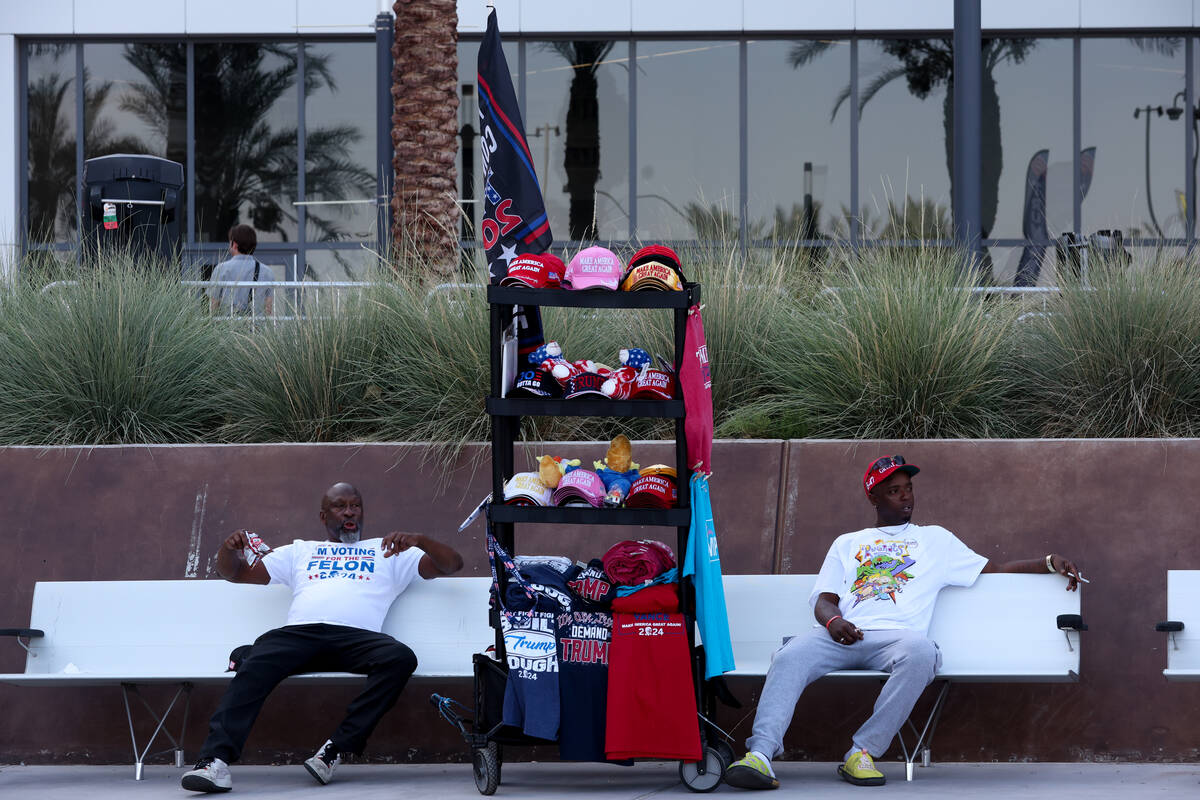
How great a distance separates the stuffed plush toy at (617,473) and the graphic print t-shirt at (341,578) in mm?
1175

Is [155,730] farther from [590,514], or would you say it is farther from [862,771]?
[862,771]

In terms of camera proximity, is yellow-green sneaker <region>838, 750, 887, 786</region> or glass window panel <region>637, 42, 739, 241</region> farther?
glass window panel <region>637, 42, 739, 241</region>

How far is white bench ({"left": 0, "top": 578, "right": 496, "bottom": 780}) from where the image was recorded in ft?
21.2

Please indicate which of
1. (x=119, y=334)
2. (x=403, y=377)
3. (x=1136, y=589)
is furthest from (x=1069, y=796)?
(x=119, y=334)

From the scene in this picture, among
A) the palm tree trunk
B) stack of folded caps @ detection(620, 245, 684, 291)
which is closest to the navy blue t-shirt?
stack of folded caps @ detection(620, 245, 684, 291)

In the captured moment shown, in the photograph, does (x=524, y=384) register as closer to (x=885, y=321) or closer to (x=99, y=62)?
(x=885, y=321)

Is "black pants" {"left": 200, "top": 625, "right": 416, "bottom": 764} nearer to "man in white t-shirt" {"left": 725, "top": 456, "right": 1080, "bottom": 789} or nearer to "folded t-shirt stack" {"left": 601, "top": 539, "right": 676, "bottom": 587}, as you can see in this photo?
"folded t-shirt stack" {"left": 601, "top": 539, "right": 676, "bottom": 587}

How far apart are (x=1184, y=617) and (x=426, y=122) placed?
7.33m

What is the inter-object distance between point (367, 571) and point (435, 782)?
0.98 m

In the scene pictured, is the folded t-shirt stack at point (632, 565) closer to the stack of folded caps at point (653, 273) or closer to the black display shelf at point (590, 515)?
the black display shelf at point (590, 515)

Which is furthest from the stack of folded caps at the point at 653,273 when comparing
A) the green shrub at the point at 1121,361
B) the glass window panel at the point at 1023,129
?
the glass window panel at the point at 1023,129

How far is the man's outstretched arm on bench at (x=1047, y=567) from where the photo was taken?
605cm

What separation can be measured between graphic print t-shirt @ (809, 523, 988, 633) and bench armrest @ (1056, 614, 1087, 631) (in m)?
0.41

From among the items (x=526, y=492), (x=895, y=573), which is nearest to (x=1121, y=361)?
(x=895, y=573)
